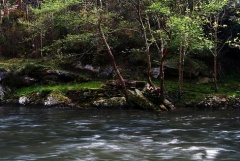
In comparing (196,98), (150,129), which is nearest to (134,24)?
(196,98)

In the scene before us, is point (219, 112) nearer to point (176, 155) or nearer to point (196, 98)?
point (196, 98)

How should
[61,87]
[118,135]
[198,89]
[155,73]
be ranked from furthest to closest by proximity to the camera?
[155,73]
[61,87]
[198,89]
[118,135]

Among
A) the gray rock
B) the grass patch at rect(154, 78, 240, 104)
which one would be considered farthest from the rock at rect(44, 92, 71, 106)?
the grass patch at rect(154, 78, 240, 104)

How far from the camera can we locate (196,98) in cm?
2291

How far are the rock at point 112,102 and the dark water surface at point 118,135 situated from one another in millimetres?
1308

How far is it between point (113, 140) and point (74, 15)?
520 inches

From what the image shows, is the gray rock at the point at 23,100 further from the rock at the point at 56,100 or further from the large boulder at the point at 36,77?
the large boulder at the point at 36,77

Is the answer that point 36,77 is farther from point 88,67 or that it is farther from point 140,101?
point 140,101

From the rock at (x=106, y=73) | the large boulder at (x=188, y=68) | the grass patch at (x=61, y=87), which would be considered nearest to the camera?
the grass patch at (x=61, y=87)

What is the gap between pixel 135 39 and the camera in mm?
28391

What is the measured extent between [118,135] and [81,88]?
33.7ft

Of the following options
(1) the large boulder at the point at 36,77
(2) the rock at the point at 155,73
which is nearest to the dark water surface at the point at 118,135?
(1) the large boulder at the point at 36,77

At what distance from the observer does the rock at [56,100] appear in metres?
22.9

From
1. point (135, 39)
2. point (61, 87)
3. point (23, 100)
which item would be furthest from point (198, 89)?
point (23, 100)
